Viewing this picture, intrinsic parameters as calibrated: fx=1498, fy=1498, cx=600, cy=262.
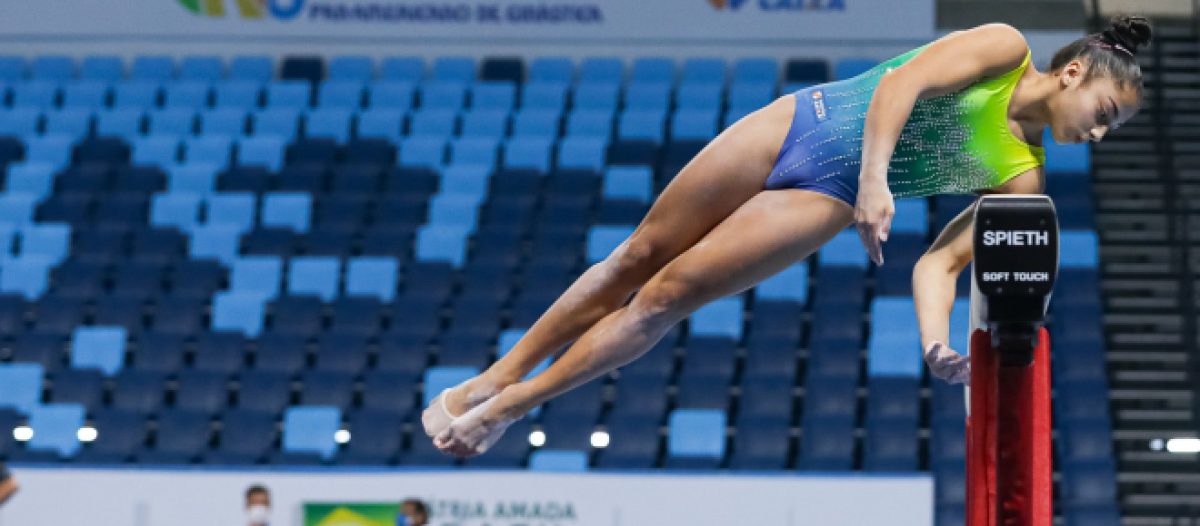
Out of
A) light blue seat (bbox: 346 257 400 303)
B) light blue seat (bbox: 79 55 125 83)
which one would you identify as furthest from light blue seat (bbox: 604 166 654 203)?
light blue seat (bbox: 79 55 125 83)

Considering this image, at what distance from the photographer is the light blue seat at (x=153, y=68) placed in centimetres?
1469

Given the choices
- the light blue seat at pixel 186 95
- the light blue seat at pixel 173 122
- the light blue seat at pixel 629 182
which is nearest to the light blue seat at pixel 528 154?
the light blue seat at pixel 629 182

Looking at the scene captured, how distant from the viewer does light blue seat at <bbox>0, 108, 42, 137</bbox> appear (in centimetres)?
1401

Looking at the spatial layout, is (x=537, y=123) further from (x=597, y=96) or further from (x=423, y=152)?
(x=423, y=152)

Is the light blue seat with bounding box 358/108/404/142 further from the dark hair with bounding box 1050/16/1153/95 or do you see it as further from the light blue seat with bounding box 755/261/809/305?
the dark hair with bounding box 1050/16/1153/95

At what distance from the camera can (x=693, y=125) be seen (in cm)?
1299

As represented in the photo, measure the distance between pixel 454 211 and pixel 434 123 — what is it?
1.60 meters

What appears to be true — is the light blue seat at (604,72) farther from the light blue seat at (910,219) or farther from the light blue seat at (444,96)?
the light blue seat at (910,219)

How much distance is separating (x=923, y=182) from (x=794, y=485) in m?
4.58

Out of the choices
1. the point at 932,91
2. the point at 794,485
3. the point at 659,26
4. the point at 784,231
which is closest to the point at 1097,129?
the point at 932,91

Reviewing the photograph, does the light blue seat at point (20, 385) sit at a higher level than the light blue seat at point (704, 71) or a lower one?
lower

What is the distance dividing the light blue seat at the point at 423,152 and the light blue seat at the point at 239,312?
7.56 feet

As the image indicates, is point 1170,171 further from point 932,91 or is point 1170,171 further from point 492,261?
point 932,91

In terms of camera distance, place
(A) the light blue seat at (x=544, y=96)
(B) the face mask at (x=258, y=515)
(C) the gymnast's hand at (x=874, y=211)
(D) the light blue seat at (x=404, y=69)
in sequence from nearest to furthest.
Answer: (C) the gymnast's hand at (x=874, y=211) < (B) the face mask at (x=258, y=515) < (A) the light blue seat at (x=544, y=96) < (D) the light blue seat at (x=404, y=69)
